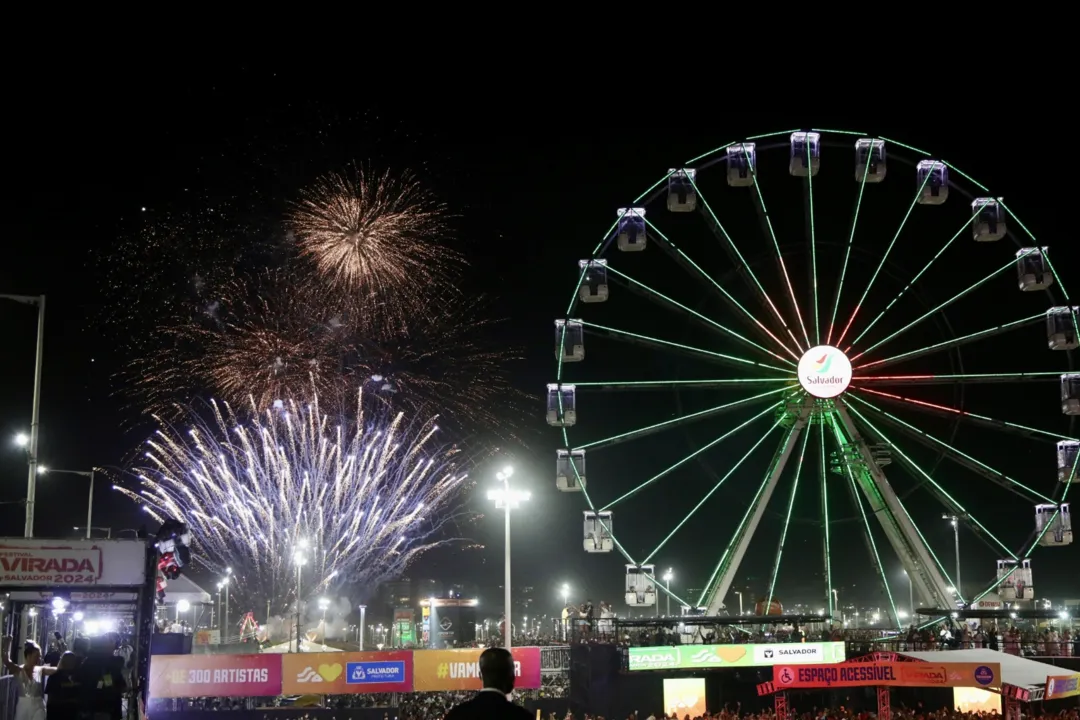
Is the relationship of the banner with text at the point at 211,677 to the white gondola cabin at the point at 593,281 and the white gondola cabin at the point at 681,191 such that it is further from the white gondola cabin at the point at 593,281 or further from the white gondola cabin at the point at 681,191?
the white gondola cabin at the point at 681,191

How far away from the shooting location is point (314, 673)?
26672mm

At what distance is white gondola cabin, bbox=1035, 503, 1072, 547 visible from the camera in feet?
106

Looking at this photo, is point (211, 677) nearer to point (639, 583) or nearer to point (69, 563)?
point (69, 563)

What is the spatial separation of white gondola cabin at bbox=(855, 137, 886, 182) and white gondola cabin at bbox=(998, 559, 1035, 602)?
1155 centimetres

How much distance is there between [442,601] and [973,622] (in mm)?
22470

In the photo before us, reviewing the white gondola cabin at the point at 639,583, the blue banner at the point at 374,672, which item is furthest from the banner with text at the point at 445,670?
the white gondola cabin at the point at 639,583

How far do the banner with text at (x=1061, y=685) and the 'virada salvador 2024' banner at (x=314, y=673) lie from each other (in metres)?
11.2

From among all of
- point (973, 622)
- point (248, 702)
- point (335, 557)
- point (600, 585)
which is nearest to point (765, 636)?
point (973, 622)

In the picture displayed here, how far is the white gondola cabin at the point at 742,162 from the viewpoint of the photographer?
34281mm

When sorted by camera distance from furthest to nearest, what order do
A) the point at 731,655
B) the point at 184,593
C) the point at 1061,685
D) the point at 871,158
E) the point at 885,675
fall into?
the point at 184,593
the point at 871,158
the point at 731,655
the point at 885,675
the point at 1061,685

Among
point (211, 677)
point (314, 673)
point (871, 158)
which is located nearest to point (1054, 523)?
point (871, 158)

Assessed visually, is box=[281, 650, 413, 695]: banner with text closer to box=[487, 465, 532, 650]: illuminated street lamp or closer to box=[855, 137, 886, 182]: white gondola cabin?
box=[487, 465, 532, 650]: illuminated street lamp

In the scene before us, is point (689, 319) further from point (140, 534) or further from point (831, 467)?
point (140, 534)

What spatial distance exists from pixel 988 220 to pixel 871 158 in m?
3.73
